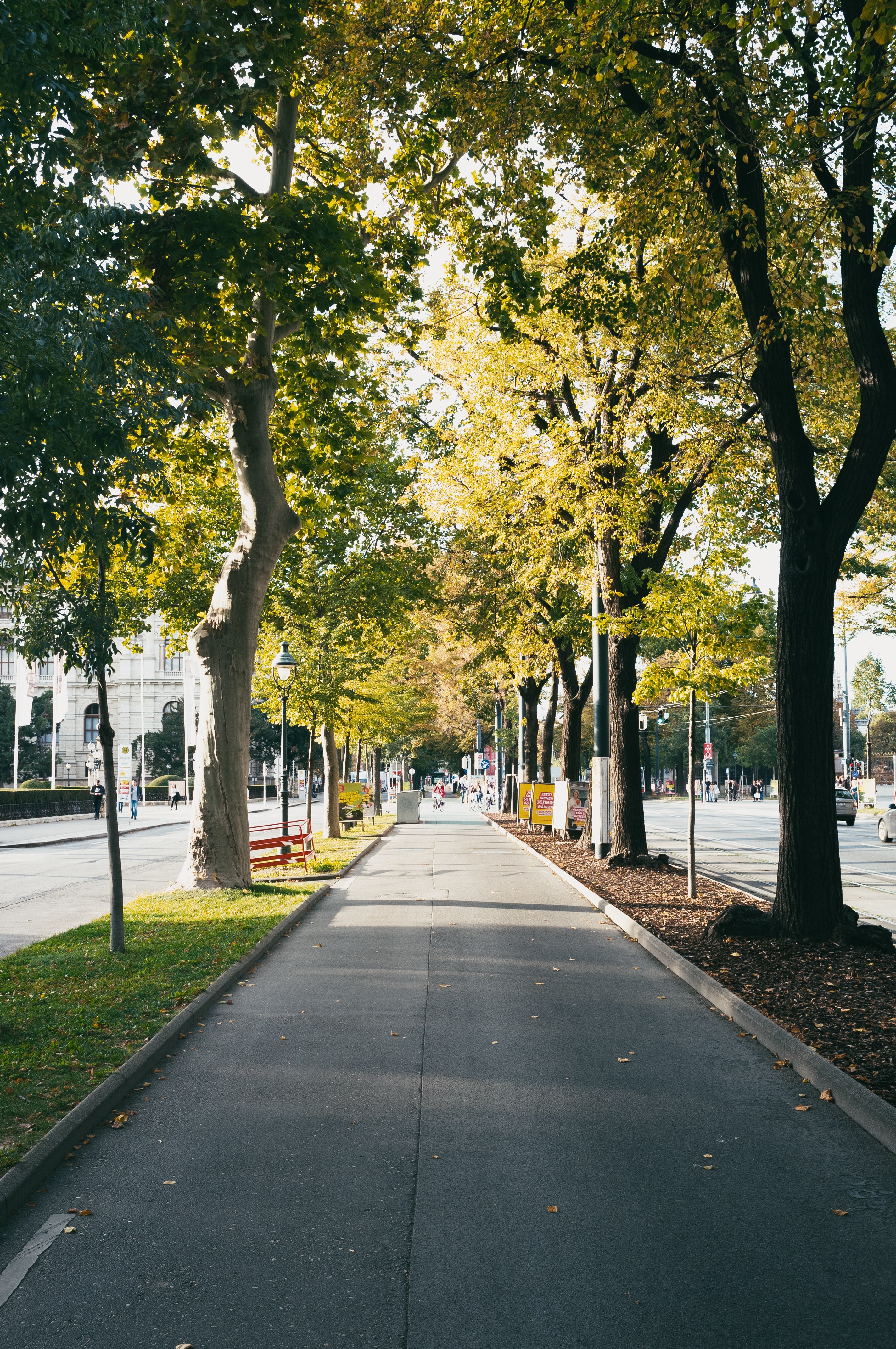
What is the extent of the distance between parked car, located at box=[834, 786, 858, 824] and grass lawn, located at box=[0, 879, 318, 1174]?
1072 inches

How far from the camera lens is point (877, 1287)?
3803 millimetres

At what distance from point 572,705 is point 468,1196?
23.2 meters

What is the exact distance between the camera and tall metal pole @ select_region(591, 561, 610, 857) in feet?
63.0

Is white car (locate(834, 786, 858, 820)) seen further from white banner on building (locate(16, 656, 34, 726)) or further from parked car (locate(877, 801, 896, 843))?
white banner on building (locate(16, 656, 34, 726))

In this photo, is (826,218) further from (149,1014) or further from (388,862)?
(388,862)

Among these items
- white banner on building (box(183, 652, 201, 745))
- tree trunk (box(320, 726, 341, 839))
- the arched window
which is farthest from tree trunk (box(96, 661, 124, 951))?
the arched window

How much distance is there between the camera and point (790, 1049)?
22.5ft

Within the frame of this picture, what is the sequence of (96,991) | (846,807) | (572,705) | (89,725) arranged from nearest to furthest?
1. (96,991)
2. (572,705)
3. (846,807)
4. (89,725)

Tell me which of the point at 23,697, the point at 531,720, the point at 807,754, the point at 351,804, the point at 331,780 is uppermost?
the point at 23,697

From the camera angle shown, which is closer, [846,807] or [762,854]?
[762,854]

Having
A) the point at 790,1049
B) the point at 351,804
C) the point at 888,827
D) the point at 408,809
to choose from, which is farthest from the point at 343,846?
the point at 790,1049

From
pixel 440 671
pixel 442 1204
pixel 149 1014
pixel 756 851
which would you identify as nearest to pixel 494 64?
pixel 149 1014

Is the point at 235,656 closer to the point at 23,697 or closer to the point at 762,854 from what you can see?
the point at 762,854

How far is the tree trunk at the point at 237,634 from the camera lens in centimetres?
1476
